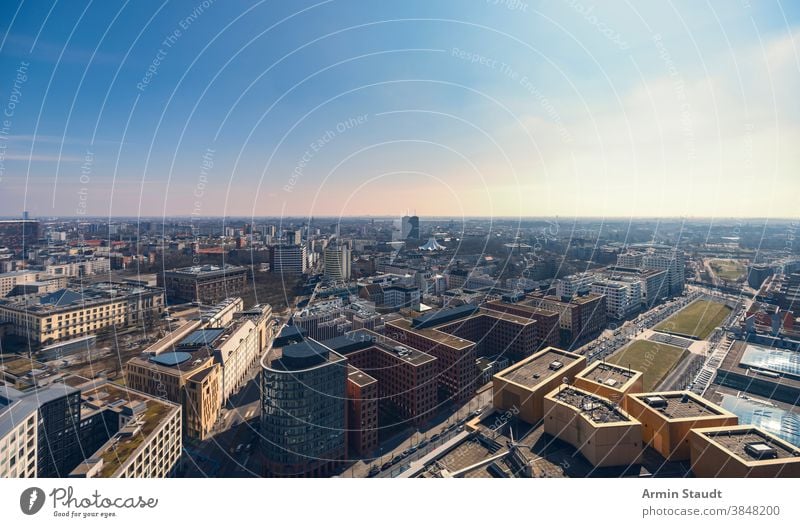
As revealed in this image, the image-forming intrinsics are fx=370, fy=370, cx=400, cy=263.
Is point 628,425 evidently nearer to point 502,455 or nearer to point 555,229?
point 502,455

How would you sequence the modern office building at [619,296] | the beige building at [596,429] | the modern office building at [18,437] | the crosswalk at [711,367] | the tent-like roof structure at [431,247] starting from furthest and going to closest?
the tent-like roof structure at [431,247], the modern office building at [619,296], the crosswalk at [711,367], the modern office building at [18,437], the beige building at [596,429]

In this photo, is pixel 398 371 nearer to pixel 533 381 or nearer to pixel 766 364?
pixel 533 381

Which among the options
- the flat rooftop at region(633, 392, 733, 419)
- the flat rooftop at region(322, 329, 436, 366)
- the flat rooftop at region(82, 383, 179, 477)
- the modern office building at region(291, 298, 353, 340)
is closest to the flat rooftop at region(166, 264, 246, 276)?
the modern office building at region(291, 298, 353, 340)

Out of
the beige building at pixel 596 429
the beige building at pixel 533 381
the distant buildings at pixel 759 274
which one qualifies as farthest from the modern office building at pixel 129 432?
the distant buildings at pixel 759 274

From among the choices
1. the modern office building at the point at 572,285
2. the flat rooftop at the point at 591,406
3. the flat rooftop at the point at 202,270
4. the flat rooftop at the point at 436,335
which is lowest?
the flat rooftop at the point at 436,335

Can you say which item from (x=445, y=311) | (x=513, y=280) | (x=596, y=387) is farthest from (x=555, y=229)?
(x=596, y=387)

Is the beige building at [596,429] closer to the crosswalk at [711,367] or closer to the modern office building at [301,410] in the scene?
the modern office building at [301,410]
